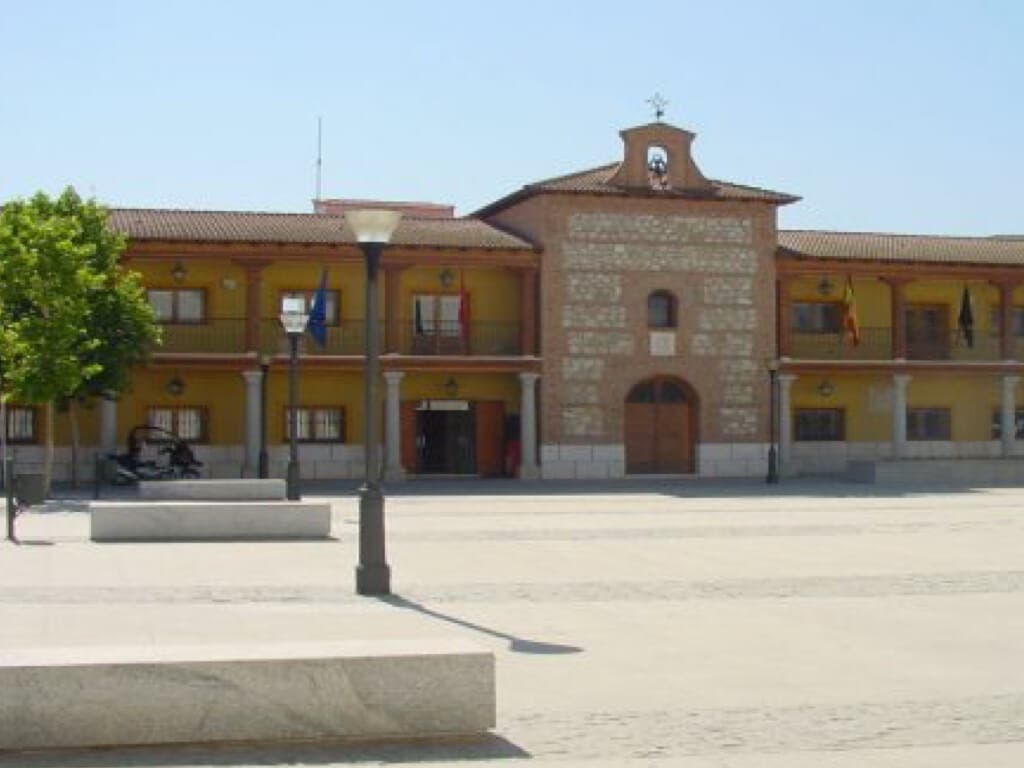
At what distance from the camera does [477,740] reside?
25.8 feet

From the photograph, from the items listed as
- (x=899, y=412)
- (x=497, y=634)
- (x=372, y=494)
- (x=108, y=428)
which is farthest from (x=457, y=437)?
(x=497, y=634)

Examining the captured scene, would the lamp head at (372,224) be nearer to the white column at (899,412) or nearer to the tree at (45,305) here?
Answer: the tree at (45,305)

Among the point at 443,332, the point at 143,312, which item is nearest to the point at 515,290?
the point at 443,332

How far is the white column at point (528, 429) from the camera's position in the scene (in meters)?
39.6

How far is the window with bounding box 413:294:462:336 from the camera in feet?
134

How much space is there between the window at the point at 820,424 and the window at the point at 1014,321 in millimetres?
5462

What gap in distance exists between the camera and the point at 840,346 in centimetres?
4372

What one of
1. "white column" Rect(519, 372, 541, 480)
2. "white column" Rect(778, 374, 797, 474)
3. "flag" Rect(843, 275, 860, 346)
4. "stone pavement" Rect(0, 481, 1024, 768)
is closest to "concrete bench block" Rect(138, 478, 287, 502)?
"stone pavement" Rect(0, 481, 1024, 768)

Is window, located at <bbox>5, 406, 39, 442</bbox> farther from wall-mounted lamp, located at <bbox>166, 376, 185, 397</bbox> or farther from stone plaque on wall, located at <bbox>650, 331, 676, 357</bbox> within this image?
stone plaque on wall, located at <bbox>650, 331, 676, 357</bbox>

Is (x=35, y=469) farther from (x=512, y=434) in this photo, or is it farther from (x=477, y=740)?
(x=477, y=740)

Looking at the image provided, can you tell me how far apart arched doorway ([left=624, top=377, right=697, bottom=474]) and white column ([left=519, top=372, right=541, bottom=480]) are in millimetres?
2786

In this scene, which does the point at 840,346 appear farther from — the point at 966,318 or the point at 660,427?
the point at 660,427

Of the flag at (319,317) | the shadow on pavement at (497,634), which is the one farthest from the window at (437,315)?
the shadow on pavement at (497,634)

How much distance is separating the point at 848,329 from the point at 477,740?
116 feet
